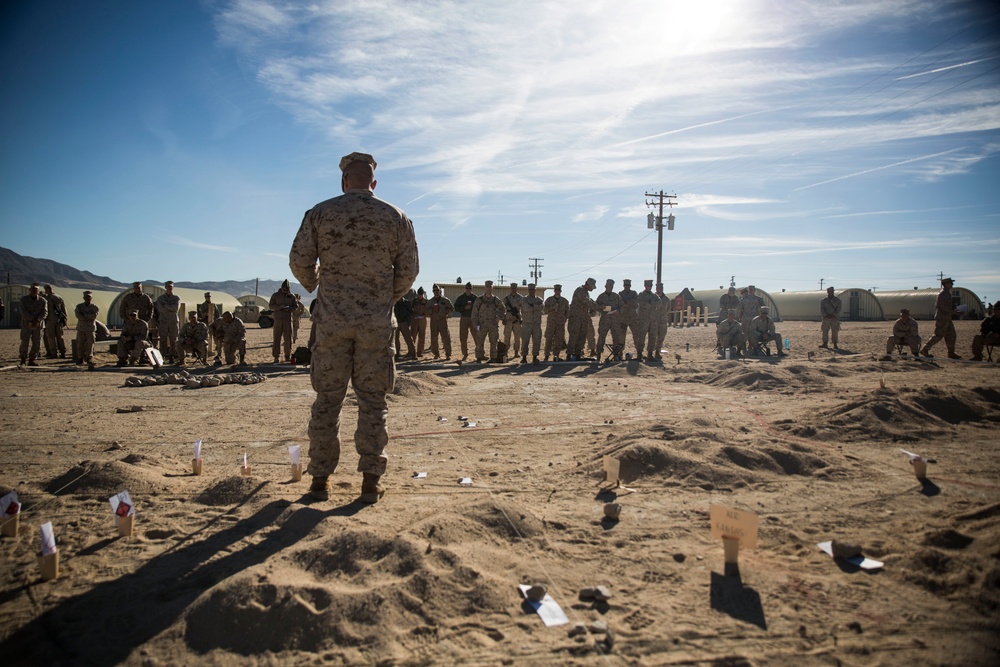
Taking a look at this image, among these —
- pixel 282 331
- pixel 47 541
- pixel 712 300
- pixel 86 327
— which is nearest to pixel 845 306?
pixel 712 300

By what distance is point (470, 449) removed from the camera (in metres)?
5.53

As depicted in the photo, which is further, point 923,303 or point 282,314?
point 923,303

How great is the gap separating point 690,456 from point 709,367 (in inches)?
333

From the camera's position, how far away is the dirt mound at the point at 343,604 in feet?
7.42

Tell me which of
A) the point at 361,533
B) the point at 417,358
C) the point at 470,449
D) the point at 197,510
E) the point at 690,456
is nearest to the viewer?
the point at 361,533

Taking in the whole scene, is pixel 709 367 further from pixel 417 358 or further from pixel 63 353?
pixel 63 353

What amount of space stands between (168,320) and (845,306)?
47.8 metres

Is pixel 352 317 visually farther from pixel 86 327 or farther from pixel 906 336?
pixel 906 336

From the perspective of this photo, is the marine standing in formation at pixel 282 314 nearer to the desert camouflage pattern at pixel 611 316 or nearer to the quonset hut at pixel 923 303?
the desert camouflage pattern at pixel 611 316

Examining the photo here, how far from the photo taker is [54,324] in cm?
1577

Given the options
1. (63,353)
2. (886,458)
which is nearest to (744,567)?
(886,458)

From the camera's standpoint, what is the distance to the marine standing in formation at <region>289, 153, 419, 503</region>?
3877 millimetres

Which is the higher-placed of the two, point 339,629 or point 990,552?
point 990,552

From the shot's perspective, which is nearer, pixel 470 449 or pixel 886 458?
pixel 886 458
